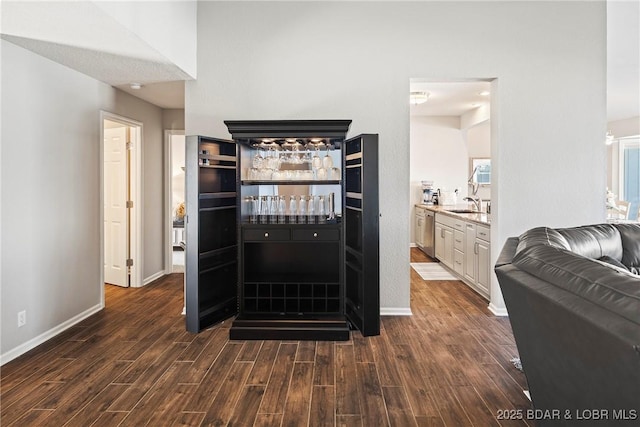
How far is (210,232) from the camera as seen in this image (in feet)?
11.8

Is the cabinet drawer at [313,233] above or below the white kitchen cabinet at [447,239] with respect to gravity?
above

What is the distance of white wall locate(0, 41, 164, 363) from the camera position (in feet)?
9.62

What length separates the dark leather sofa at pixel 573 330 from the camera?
1.15 metres

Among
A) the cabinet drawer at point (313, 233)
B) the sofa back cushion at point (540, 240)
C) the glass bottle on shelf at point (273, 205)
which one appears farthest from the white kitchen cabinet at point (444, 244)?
the sofa back cushion at point (540, 240)

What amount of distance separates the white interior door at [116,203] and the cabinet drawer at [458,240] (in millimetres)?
4259

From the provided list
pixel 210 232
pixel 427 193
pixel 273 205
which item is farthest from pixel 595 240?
pixel 427 193

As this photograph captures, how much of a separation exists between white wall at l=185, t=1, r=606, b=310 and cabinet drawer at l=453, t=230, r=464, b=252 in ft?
4.14

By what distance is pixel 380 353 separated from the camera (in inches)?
118

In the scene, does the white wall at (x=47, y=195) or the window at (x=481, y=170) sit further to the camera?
the window at (x=481, y=170)

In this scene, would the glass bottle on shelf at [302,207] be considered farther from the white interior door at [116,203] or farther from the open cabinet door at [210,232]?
the white interior door at [116,203]

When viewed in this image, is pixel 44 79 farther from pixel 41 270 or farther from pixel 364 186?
pixel 364 186

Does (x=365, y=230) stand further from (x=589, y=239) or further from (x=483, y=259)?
(x=483, y=259)

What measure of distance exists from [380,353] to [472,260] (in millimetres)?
2233

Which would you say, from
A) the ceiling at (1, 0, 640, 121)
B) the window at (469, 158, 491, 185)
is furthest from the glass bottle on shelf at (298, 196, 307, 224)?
the window at (469, 158, 491, 185)
